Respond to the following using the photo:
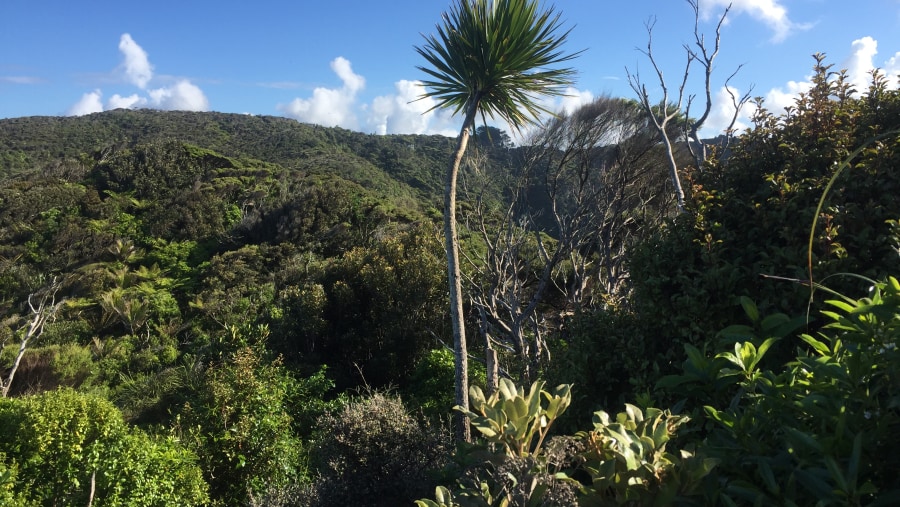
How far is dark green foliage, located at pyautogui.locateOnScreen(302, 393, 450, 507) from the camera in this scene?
3.52 m

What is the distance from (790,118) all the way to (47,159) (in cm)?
4901

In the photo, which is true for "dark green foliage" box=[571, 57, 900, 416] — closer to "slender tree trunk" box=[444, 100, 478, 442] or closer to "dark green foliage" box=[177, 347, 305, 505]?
"slender tree trunk" box=[444, 100, 478, 442]

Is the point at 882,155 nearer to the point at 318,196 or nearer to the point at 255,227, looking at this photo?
the point at 318,196

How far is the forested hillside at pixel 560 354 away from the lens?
113cm

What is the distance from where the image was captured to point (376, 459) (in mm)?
3781

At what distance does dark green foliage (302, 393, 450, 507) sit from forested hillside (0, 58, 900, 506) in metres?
0.02

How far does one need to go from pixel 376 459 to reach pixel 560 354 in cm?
170

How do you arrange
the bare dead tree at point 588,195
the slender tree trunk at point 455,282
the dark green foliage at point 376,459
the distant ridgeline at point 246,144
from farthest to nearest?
the distant ridgeline at point 246,144 < the bare dead tree at point 588,195 < the slender tree trunk at point 455,282 < the dark green foliage at point 376,459

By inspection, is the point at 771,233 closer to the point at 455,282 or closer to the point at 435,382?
the point at 455,282

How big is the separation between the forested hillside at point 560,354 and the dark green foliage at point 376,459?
2 cm

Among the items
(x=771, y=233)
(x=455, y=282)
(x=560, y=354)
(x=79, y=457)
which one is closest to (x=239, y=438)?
(x=79, y=457)

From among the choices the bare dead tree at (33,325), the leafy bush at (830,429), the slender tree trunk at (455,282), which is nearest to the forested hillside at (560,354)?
the leafy bush at (830,429)

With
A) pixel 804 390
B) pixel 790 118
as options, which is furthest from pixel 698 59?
pixel 804 390

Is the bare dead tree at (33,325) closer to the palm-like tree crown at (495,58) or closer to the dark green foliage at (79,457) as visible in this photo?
the dark green foliage at (79,457)
